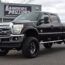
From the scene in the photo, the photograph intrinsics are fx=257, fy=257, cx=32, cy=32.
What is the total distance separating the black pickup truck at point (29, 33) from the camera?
10594 mm

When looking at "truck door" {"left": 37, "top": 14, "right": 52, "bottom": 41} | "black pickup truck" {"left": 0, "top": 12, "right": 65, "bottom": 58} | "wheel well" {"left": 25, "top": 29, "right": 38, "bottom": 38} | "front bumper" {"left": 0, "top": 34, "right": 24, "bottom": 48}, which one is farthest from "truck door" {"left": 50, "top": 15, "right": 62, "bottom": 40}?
"front bumper" {"left": 0, "top": 34, "right": 24, "bottom": 48}

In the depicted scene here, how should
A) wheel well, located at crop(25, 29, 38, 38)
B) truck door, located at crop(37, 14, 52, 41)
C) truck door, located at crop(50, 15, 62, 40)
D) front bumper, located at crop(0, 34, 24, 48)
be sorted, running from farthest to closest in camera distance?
truck door, located at crop(50, 15, 62, 40), truck door, located at crop(37, 14, 52, 41), wheel well, located at crop(25, 29, 38, 38), front bumper, located at crop(0, 34, 24, 48)

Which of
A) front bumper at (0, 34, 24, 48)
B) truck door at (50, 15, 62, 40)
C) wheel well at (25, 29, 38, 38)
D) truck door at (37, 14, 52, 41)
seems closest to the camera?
front bumper at (0, 34, 24, 48)

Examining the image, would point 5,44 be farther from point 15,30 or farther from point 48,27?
point 48,27

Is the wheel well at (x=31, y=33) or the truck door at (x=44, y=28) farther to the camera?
the truck door at (x=44, y=28)

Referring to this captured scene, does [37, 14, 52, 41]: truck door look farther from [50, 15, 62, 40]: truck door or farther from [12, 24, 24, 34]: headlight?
[12, 24, 24, 34]: headlight

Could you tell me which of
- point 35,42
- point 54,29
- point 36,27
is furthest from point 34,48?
point 54,29

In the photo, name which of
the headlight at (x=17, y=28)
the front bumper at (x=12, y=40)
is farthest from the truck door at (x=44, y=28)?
the front bumper at (x=12, y=40)

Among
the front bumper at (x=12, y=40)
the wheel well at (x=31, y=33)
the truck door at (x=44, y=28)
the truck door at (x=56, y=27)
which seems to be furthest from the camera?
the truck door at (x=56, y=27)

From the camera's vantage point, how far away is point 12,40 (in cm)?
1055

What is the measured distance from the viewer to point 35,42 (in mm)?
11258

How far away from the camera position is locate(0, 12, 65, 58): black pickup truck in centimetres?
1059

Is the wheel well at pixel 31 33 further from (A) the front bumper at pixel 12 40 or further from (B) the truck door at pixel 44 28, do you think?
(A) the front bumper at pixel 12 40

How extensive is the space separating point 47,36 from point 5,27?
100 inches
